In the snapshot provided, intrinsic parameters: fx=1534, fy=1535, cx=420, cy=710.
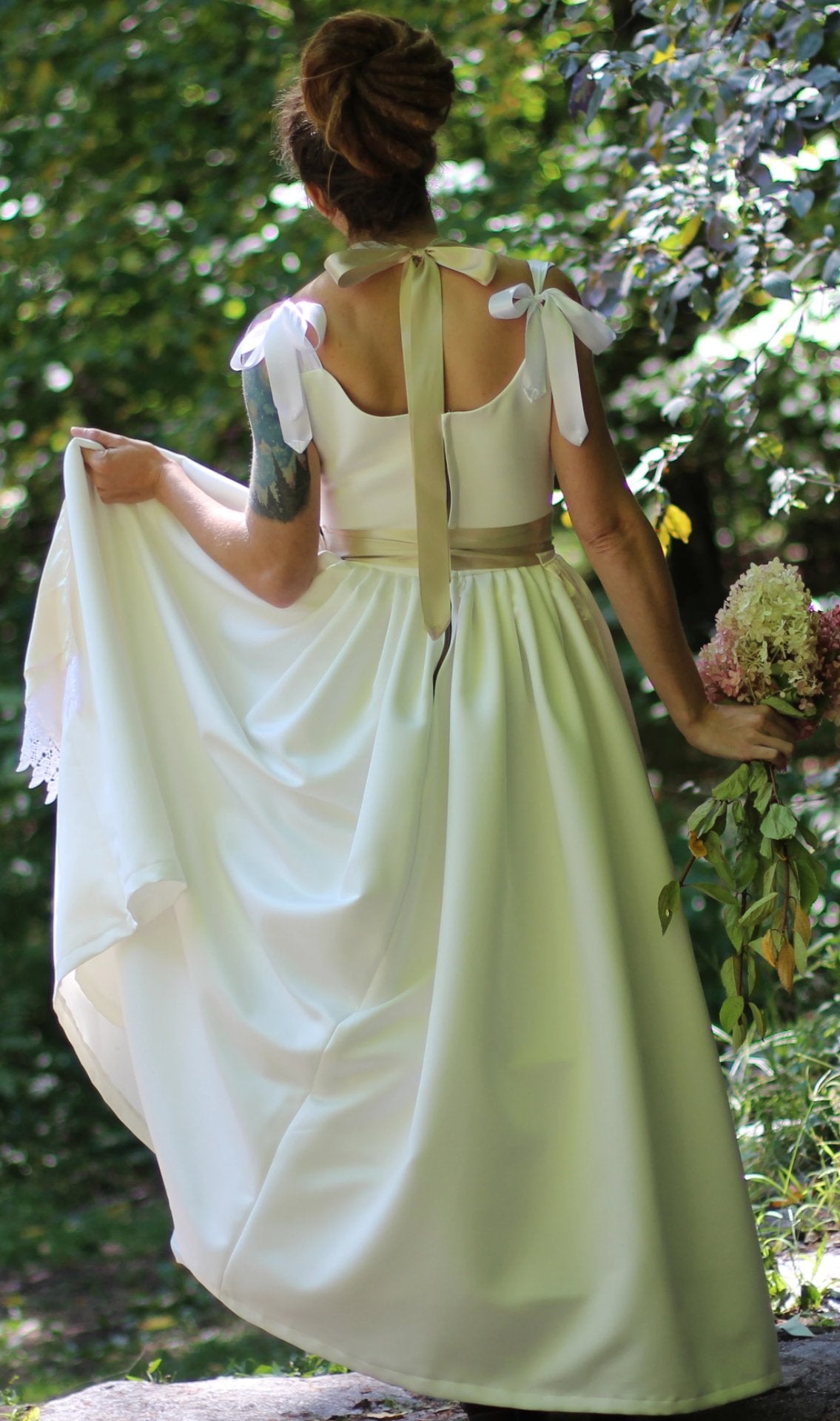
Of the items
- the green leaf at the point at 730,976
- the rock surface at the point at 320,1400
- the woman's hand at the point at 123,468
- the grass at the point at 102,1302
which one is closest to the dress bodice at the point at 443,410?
the woman's hand at the point at 123,468

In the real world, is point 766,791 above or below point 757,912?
above

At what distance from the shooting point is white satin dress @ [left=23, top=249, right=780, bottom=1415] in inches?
83.4

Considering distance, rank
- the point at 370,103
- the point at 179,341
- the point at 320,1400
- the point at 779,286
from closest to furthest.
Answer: the point at 370,103
the point at 320,1400
the point at 779,286
the point at 179,341

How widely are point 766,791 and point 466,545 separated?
592 mm

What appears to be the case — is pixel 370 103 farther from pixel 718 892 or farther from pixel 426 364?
pixel 718 892

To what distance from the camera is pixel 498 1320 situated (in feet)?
6.94

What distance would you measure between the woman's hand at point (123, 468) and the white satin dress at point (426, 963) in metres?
0.18

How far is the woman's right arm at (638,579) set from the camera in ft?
7.60

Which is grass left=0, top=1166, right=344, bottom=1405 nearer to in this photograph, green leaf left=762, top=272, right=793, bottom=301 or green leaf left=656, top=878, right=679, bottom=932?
green leaf left=656, top=878, right=679, bottom=932

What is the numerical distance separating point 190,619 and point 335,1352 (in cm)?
117

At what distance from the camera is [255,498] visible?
235cm

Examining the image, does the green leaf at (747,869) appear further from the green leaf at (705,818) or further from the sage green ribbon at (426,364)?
the sage green ribbon at (426,364)

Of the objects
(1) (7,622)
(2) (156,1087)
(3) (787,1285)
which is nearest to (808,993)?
(3) (787,1285)

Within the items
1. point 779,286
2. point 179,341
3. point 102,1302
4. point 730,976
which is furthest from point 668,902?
point 179,341
